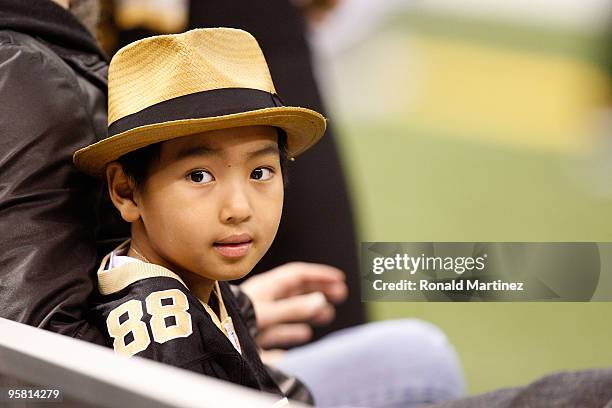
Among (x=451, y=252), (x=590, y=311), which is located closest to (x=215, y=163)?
(x=451, y=252)

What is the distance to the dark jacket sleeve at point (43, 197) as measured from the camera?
124 centimetres

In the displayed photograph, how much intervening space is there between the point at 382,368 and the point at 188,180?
983mm

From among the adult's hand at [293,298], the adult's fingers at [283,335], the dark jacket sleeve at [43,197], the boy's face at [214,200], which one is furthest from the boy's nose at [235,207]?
the adult's fingers at [283,335]

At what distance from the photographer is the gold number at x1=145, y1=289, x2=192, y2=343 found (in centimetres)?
113

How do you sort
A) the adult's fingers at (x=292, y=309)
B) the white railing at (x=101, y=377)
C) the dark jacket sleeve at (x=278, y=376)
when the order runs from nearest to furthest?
the white railing at (x=101, y=377) → the dark jacket sleeve at (x=278, y=376) → the adult's fingers at (x=292, y=309)

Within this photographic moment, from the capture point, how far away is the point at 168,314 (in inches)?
45.3

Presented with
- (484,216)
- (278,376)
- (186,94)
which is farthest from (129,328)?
(484,216)

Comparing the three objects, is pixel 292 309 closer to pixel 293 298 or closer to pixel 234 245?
pixel 293 298

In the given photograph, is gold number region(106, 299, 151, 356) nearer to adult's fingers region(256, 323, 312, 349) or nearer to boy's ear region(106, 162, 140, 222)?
boy's ear region(106, 162, 140, 222)

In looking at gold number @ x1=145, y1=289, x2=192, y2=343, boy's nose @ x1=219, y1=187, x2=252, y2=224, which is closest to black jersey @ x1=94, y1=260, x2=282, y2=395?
gold number @ x1=145, y1=289, x2=192, y2=343

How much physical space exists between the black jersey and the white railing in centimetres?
18

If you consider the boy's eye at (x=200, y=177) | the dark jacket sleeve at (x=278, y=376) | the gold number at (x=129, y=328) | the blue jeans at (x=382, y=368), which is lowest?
the blue jeans at (x=382, y=368)

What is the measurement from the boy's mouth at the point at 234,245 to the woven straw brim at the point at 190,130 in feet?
0.44

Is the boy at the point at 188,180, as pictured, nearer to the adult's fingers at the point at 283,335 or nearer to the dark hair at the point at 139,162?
the dark hair at the point at 139,162
